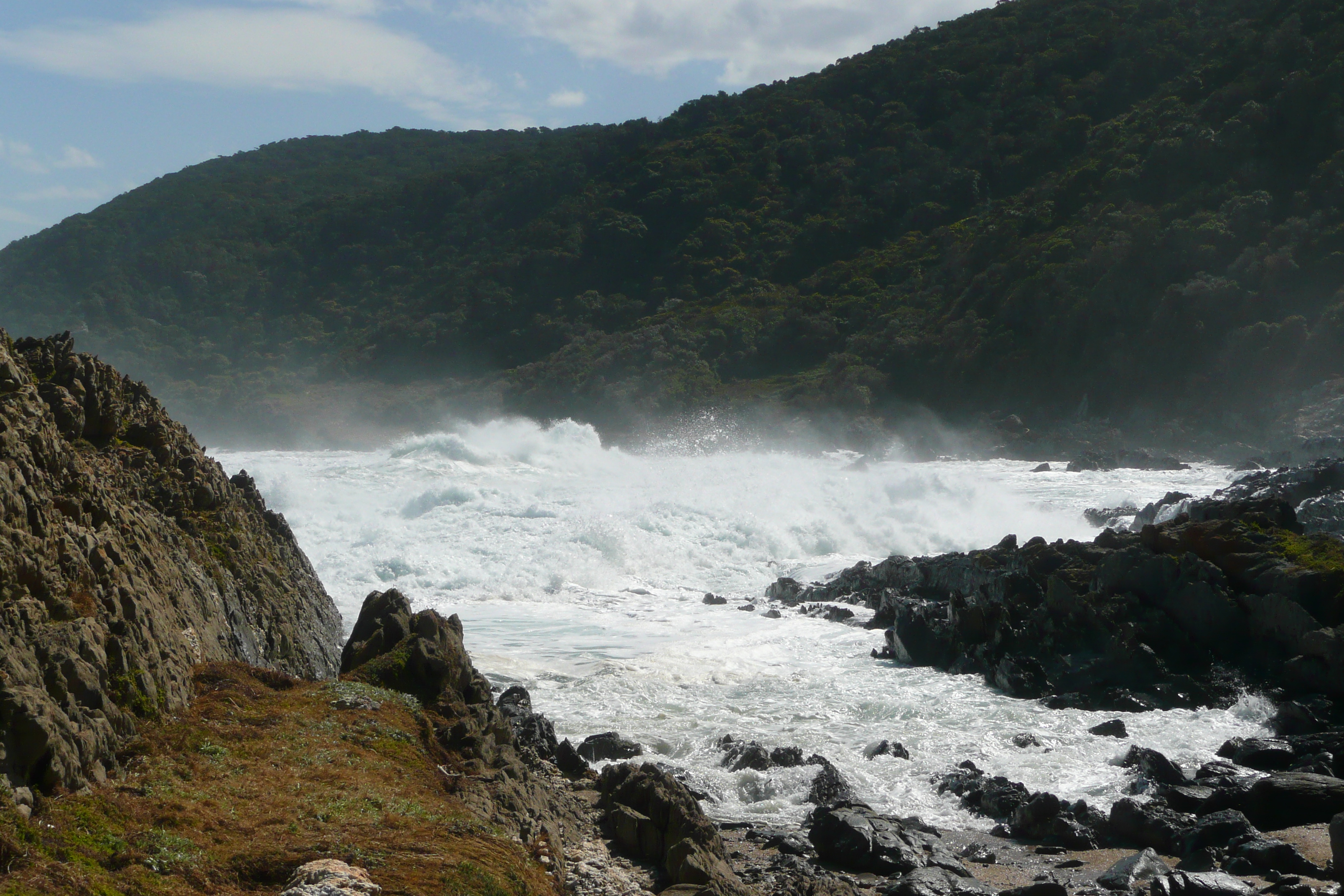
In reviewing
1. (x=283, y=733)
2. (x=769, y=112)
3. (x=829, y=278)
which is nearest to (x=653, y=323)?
(x=829, y=278)

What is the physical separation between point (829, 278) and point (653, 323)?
13615mm

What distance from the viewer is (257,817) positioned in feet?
23.5

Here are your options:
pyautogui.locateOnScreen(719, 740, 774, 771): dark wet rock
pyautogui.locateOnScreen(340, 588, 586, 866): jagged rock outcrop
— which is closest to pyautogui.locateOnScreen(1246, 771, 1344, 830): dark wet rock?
pyautogui.locateOnScreen(719, 740, 774, 771): dark wet rock

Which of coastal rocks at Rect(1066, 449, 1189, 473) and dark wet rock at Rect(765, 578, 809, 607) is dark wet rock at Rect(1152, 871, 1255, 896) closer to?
dark wet rock at Rect(765, 578, 809, 607)

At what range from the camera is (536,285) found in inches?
3686

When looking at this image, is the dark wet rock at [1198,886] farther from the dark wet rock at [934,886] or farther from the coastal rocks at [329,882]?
the coastal rocks at [329,882]

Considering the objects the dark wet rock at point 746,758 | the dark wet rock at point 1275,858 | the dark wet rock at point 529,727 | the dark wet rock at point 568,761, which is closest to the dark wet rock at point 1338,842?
the dark wet rock at point 1275,858

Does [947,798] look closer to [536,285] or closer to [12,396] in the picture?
[12,396]

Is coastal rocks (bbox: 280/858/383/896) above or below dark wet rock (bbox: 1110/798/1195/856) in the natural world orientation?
above

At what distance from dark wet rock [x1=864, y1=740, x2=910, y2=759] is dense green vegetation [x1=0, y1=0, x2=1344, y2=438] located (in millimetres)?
44183

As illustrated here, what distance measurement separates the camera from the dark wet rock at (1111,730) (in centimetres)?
1616

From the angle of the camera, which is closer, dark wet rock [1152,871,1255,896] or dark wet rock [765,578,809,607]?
dark wet rock [1152,871,1255,896]

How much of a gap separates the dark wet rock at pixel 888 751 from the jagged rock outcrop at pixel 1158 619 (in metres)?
3.69

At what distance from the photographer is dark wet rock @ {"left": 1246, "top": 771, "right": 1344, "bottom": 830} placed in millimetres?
12539
